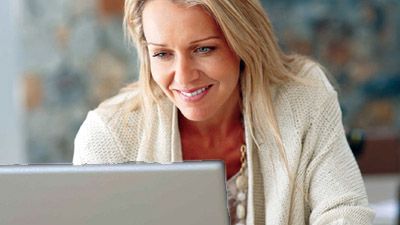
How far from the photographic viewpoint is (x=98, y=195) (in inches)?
48.4

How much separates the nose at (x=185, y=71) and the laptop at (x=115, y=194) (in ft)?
1.88

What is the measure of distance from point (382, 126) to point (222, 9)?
306 cm

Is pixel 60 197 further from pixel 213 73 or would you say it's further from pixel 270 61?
pixel 270 61

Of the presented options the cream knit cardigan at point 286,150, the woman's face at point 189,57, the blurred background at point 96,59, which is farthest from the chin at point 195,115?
the blurred background at point 96,59

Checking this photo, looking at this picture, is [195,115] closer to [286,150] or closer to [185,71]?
[185,71]

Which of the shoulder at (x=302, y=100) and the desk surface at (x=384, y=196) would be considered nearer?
the shoulder at (x=302, y=100)

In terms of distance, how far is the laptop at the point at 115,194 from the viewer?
1202 mm

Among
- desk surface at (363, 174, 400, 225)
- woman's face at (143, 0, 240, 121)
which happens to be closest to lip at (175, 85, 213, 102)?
woman's face at (143, 0, 240, 121)

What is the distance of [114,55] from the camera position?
474cm

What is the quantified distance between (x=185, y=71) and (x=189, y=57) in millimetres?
30

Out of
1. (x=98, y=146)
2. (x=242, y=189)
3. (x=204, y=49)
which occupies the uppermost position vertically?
(x=204, y=49)

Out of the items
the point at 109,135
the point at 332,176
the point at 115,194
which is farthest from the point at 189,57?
the point at 115,194

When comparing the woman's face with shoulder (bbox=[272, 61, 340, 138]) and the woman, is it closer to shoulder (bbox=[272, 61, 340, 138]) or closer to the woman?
the woman

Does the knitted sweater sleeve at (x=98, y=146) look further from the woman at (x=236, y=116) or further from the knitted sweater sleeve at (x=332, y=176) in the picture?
the knitted sweater sleeve at (x=332, y=176)
